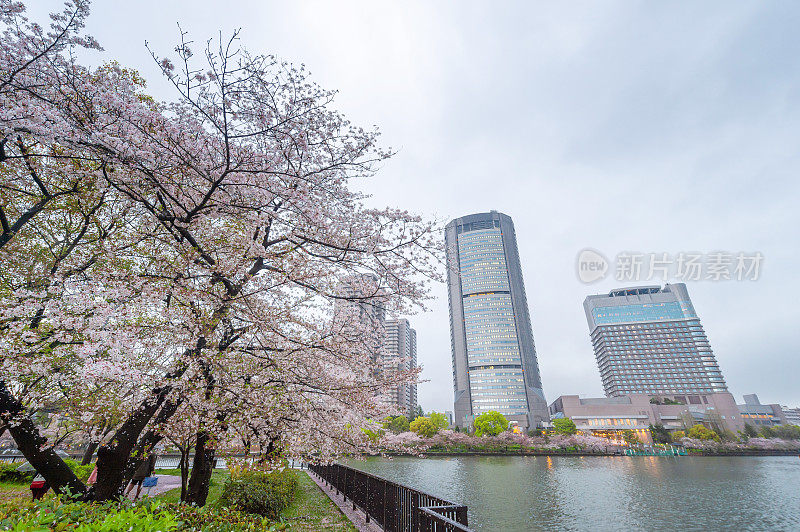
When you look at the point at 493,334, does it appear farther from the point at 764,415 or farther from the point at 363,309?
the point at 363,309

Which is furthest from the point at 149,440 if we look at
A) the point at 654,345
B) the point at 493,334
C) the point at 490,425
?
the point at 654,345

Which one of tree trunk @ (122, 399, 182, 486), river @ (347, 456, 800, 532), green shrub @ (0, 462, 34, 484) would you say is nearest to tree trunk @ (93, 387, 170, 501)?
tree trunk @ (122, 399, 182, 486)

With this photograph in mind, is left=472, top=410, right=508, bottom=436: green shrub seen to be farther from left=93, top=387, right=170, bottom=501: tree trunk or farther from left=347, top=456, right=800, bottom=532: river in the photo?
left=93, top=387, right=170, bottom=501: tree trunk

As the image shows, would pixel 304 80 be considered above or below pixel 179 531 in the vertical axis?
above

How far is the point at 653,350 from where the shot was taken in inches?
5699

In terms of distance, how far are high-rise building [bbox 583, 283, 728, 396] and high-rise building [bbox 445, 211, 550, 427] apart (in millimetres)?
49701

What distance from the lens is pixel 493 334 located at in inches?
4793

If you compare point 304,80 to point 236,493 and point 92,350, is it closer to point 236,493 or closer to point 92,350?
point 92,350

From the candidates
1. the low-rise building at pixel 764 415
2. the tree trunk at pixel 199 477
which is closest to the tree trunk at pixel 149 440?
the tree trunk at pixel 199 477

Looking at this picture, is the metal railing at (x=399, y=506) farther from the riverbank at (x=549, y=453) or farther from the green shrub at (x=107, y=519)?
the riverbank at (x=549, y=453)

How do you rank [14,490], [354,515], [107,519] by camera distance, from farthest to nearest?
[14,490], [354,515], [107,519]

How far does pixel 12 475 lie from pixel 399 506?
20.2m

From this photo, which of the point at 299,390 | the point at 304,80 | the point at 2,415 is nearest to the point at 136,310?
the point at 2,415

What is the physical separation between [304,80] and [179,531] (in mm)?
5700
